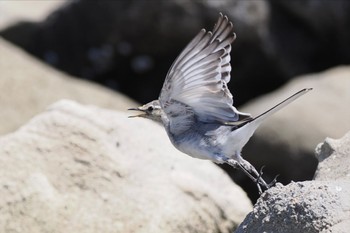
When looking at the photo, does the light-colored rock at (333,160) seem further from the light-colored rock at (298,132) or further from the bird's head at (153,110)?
the light-colored rock at (298,132)

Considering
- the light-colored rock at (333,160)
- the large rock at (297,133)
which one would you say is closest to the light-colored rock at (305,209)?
the light-colored rock at (333,160)

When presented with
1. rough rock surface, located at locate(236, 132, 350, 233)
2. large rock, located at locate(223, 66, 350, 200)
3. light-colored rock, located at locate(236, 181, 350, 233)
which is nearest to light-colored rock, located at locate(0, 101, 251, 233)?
rough rock surface, located at locate(236, 132, 350, 233)

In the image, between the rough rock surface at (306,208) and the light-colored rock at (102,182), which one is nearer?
the rough rock surface at (306,208)

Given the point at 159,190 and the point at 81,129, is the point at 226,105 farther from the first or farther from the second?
the point at 81,129

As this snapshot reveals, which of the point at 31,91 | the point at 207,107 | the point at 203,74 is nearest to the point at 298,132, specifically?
the point at 31,91

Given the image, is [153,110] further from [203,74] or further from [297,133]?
[297,133]

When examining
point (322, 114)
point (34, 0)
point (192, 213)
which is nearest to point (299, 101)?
point (322, 114)
